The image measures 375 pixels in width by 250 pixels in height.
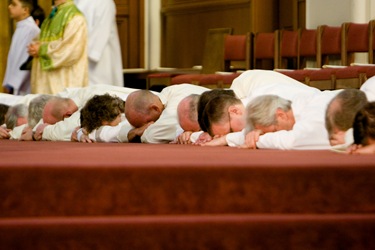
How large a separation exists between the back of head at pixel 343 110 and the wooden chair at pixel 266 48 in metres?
4.57

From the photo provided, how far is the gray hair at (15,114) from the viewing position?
21.3ft

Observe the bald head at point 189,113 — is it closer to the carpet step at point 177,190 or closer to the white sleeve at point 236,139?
the white sleeve at point 236,139

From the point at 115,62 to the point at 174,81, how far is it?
0.67m

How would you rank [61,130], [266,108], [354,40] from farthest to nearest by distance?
[354,40]
[61,130]
[266,108]

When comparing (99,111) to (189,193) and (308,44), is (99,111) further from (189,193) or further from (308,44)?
(189,193)

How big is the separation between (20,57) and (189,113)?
5.04 metres

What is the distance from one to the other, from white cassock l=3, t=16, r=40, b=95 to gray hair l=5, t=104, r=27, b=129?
2740 mm

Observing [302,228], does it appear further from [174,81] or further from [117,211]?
[174,81]

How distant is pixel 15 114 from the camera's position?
21.4 ft

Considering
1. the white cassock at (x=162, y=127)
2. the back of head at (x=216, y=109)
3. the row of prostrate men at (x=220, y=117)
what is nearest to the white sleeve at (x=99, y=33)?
the row of prostrate men at (x=220, y=117)

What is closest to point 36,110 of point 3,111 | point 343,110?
point 3,111

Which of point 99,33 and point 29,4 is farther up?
point 29,4

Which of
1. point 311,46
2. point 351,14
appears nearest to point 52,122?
point 311,46

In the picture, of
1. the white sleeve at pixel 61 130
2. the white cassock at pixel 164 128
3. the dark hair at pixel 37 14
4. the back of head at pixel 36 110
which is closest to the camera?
the white cassock at pixel 164 128
